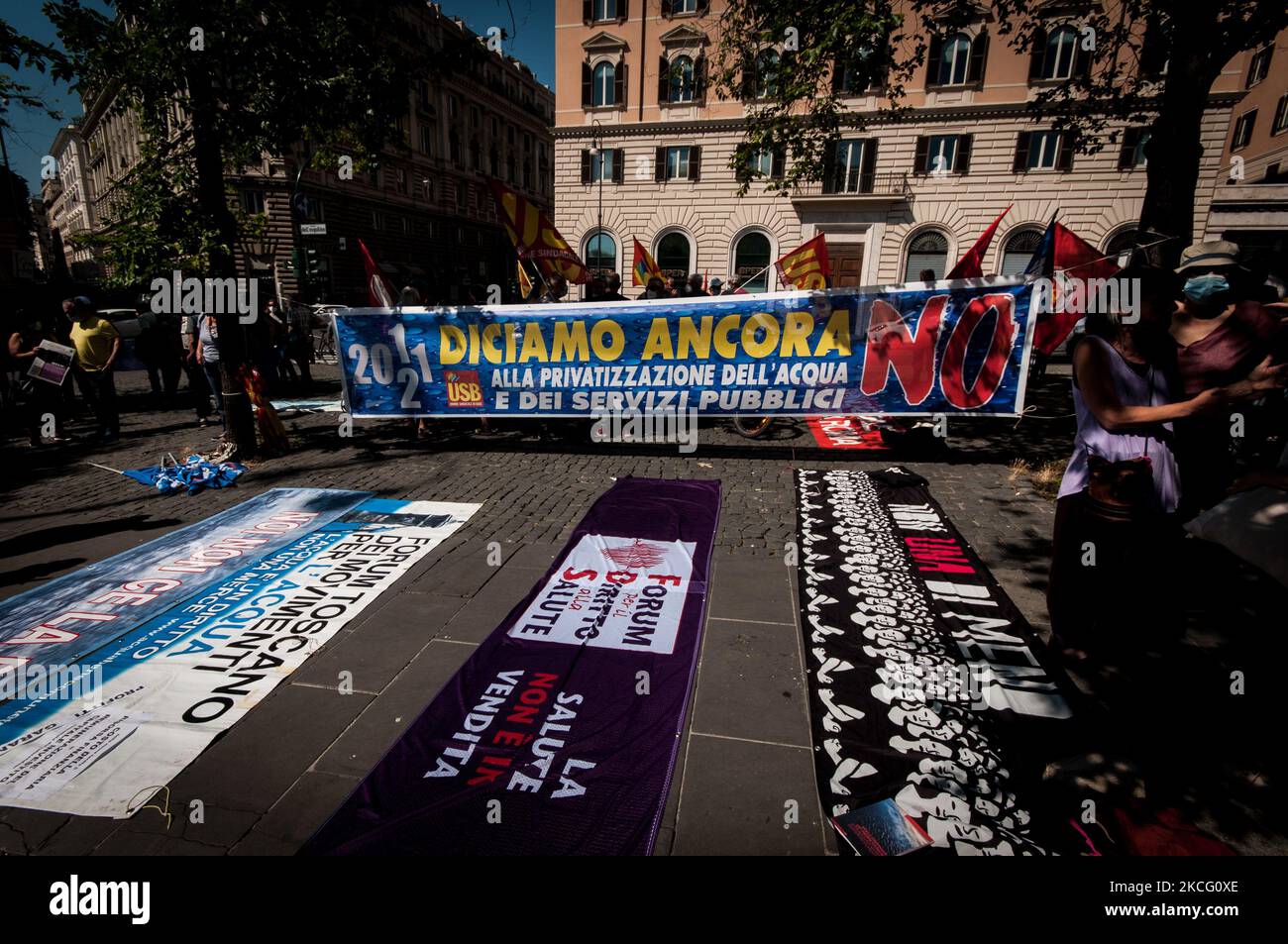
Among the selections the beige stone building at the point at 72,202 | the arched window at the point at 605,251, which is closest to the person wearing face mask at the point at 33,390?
the arched window at the point at 605,251

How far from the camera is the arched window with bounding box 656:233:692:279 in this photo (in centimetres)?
3250

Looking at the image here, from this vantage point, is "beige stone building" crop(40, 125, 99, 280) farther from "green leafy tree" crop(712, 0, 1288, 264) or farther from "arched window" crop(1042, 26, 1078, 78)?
"arched window" crop(1042, 26, 1078, 78)

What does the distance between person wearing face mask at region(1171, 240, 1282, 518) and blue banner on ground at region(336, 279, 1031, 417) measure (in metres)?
2.44

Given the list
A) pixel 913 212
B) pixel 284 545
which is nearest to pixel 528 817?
pixel 284 545

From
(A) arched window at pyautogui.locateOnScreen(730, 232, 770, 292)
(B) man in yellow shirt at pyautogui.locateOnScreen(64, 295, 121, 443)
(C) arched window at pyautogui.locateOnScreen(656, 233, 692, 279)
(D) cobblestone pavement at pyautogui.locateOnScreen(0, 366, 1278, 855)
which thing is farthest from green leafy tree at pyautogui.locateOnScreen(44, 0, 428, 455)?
(C) arched window at pyautogui.locateOnScreen(656, 233, 692, 279)

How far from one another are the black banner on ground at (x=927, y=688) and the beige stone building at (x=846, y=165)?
23671 millimetres

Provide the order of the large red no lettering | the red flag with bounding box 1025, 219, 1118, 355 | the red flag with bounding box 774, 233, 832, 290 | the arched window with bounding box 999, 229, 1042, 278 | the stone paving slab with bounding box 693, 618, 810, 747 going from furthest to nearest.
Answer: the arched window with bounding box 999, 229, 1042, 278 < the red flag with bounding box 774, 233, 832, 290 < the red flag with bounding box 1025, 219, 1118, 355 < the large red no lettering < the stone paving slab with bounding box 693, 618, 810, 747

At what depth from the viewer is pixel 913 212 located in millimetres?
28875

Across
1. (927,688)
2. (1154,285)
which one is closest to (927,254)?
(1154,285)

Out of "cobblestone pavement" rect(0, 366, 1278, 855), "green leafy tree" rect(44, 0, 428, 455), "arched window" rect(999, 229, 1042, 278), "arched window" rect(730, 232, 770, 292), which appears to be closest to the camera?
"cobblestone pavement" rect(0, 366, 1278, 855)

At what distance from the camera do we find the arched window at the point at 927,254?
95.6 ft

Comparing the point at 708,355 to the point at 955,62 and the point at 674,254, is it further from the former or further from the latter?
the point at 955,62
